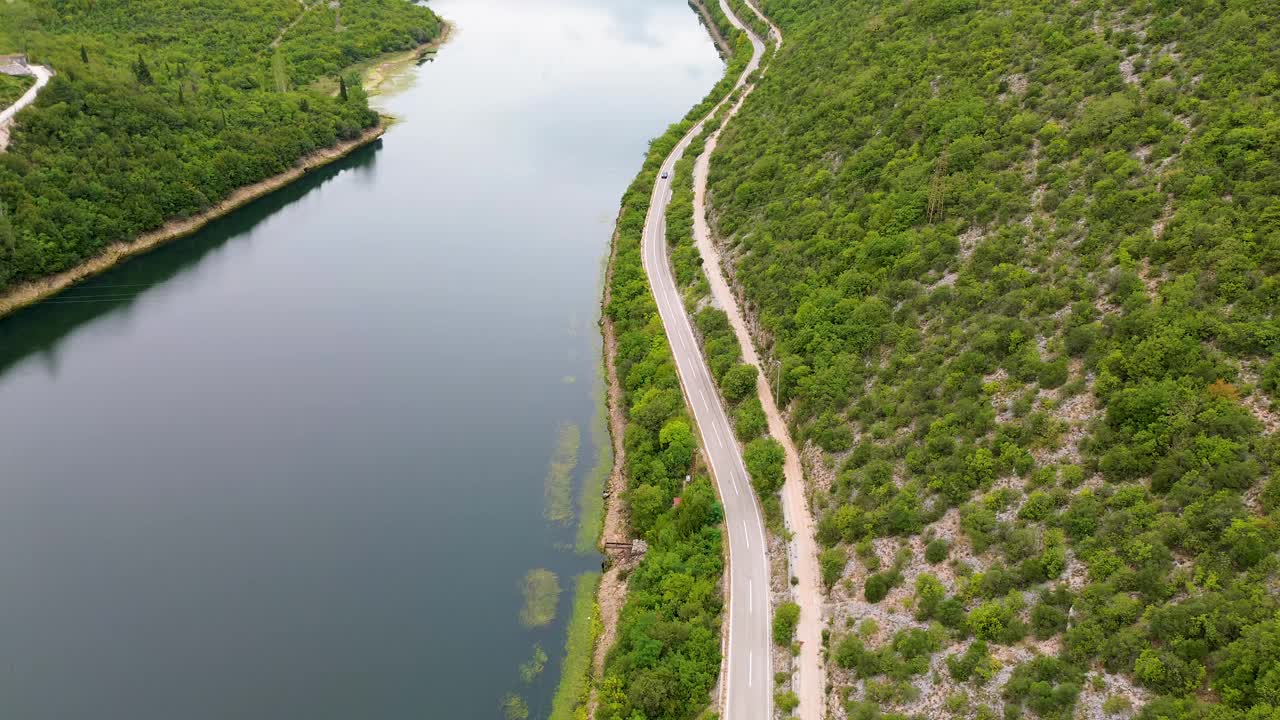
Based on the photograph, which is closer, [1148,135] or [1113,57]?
[1148,135]

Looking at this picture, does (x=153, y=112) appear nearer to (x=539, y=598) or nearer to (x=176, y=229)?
(x=176, y=229)

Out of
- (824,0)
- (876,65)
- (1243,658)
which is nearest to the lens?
(1243,658)

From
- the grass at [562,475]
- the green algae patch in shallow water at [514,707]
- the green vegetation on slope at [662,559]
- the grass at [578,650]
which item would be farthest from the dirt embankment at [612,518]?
the green algae patch in shallow water at [514,707]

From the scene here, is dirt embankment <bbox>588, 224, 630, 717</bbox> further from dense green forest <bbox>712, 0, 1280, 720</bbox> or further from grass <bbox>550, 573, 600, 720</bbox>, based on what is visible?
dense green forest <bbox>712, 0, 1280, 720</bbox>

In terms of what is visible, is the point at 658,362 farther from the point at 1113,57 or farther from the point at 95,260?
the point at 95,260

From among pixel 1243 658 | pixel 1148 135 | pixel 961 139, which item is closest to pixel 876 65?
pixel 961 139

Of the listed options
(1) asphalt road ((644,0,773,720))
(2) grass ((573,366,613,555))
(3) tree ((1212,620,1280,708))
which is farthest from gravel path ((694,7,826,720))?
(3) tree ((1212,620,1280,708))

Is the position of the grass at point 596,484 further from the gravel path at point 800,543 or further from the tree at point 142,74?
the tree at point 142,74
